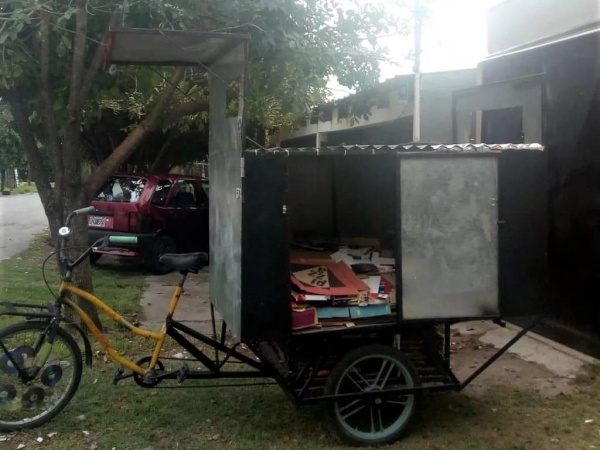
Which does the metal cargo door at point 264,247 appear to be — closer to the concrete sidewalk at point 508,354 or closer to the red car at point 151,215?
the concrete sidewalk at point 508,354

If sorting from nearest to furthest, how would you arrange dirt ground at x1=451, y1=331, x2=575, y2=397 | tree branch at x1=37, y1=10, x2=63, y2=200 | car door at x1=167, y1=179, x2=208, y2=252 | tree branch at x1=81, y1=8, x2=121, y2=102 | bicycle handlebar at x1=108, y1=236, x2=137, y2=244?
dirt ground at x1=451, y1=331, x2=575, y2=397, tree branch at x1=81, y1=8, x2=121, y2=102, tree branch at x1=37, y1=10, x2=63, y2=200, bicycle handlebar at x1=108, y1=236, x2=137, y2=244, car door at x1=167, y1=179, x2=208, y2=252

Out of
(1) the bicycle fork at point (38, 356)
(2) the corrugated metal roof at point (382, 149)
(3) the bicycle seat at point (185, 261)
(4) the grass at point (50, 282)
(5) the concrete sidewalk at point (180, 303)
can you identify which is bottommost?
(5) the concrete sidewalk at point (180, 303)

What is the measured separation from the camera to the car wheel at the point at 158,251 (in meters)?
11.3

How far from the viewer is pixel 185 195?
12.0m

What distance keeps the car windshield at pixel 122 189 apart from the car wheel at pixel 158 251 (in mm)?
817

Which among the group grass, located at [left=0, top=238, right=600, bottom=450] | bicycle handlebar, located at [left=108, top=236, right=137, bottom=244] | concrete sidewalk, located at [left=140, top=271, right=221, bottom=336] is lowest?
grass, located at [left=0, top=238, right=600, bottom=450]

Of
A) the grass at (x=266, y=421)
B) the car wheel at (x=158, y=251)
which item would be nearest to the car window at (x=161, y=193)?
the car wheel at (x=158, y=251)

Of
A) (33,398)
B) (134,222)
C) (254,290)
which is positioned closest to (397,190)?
(254,290)

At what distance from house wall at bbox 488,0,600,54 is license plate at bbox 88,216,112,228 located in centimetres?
647

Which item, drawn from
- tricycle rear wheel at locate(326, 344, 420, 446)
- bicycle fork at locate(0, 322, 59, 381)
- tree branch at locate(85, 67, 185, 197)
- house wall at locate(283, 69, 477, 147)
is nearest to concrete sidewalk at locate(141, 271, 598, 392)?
tricycle rear wheel at locate(326, 344, 420, 446)

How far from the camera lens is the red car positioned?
36.3ft

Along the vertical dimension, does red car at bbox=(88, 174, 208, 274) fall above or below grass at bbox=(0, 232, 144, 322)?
above

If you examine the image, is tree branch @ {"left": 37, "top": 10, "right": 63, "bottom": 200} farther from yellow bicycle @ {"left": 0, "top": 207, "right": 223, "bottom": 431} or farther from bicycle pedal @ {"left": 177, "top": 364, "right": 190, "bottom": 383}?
bicycle pedal @ {"left": 177, "top": 364, "right": 190, "bottom": 383}

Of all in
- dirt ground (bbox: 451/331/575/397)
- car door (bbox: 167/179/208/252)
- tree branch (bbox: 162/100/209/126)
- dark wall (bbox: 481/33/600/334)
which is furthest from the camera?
car door (bbox: 167/179/208/252)
